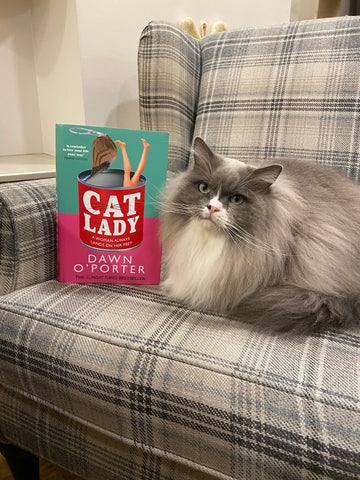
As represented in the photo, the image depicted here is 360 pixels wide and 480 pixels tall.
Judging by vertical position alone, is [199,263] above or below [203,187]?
below

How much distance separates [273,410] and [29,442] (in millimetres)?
566

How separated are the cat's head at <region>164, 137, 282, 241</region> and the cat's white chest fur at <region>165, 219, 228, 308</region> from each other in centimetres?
3

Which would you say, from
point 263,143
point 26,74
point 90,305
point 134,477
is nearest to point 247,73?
point 263,143

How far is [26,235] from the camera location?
0.81m

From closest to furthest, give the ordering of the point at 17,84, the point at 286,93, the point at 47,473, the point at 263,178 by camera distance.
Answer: the point at 263,178 < the point at 47,473 < the point at 286,93 < the point at 17,84

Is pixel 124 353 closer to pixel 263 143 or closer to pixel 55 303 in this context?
pixel 55 303

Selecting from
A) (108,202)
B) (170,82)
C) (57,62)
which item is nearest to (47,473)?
(108,202)

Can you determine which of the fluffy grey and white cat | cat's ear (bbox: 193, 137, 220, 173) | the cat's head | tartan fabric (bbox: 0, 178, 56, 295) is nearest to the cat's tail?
the fluffy grey and white cat

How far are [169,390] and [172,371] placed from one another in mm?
29

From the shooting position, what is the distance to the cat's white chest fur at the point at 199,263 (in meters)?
0.74

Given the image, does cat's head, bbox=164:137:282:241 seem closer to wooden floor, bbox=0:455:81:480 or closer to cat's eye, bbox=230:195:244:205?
cat's eye, bbox=230:195:244:205

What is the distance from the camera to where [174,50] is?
117 cm

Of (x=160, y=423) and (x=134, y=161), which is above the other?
(x=134, y=161)

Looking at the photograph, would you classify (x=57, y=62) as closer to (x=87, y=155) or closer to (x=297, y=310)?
(x=87, y=155)
